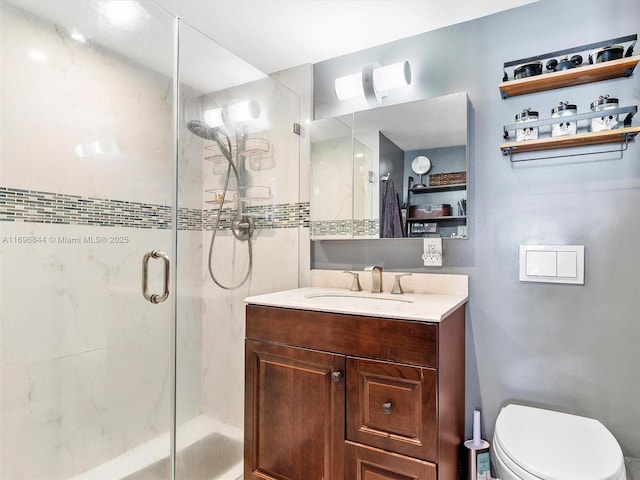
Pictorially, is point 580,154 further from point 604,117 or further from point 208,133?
point 208,133

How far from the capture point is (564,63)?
149 cm

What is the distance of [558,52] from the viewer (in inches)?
60.7

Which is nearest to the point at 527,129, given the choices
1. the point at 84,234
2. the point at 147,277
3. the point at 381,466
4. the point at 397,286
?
the point at 397,286

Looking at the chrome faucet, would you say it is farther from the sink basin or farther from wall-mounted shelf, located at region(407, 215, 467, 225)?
wall-mounted shelf, located at region(407, 215, 467, 225)

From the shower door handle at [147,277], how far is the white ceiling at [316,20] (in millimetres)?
1103

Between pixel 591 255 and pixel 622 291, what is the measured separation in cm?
17

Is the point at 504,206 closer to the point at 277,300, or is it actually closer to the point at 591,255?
the point at 591,255

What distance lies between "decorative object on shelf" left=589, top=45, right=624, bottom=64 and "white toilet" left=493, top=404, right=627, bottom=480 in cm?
134

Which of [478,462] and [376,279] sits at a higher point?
[376,279]

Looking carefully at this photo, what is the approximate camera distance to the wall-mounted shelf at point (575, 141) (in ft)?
4.56

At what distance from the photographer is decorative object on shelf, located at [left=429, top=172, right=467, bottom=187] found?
5.56 ft

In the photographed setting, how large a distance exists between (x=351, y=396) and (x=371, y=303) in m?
0.41

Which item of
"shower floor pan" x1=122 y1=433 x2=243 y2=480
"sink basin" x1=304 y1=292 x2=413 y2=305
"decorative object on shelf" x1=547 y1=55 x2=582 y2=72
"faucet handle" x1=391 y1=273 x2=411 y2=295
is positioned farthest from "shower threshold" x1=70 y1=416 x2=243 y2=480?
"decorative object on shelf" x1=547 y1=55 x2=582 y2=72

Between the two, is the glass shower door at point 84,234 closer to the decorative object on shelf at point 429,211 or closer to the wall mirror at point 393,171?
the wall mirror at point 393,171
